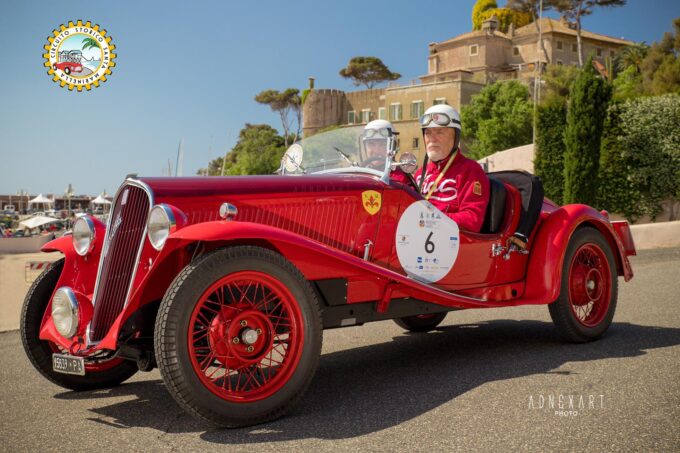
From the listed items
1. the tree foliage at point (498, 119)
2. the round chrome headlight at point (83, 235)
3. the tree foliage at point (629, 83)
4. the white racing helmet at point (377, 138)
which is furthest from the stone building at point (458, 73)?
the round chrome headlight at point (83, 235)

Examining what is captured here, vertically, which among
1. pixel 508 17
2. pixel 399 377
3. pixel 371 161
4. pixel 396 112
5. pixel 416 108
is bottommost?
pixel 399 377

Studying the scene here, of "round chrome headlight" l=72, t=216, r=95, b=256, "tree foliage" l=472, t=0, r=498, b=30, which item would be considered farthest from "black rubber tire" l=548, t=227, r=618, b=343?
"tree foliage" l=472, t=0, r=498, b=30

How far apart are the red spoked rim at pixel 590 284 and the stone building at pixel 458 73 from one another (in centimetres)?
5818

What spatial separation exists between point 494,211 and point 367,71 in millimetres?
90053

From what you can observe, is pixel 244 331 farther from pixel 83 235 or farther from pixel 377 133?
pixel 377 133

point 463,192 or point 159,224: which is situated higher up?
point 463,192

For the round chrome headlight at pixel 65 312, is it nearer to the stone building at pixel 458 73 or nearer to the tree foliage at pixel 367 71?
the stone building at pixel 458 73

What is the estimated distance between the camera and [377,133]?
16.7ft

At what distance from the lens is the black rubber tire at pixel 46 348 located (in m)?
4.35

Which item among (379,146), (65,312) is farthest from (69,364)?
(379,146)

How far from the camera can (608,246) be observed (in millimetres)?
5992

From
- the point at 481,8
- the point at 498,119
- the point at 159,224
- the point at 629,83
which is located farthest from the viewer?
the point at 481,8

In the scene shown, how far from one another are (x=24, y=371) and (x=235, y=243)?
2765 mm

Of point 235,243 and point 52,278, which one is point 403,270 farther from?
point 52,278
